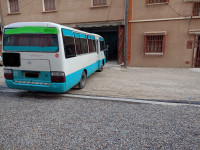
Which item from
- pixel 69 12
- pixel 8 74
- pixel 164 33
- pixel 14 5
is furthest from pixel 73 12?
Result: pixel 8 74

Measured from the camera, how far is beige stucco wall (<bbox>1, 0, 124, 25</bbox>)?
38.2 feet

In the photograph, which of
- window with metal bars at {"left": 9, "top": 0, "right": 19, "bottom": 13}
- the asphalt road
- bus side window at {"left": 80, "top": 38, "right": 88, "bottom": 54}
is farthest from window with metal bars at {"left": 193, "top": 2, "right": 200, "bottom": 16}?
window with metal bars at {"left": 9, "top": 0, "right": 19, "bottom": 13}

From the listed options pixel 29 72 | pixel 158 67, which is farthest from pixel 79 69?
pixel 158 67

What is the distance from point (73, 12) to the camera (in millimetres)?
12500

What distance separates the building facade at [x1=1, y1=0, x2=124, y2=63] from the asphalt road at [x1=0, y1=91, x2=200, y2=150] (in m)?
8.93

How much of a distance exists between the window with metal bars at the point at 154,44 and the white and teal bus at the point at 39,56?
25.8 feet

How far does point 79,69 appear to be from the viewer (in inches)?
220

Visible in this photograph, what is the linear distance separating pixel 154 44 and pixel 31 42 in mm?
9249

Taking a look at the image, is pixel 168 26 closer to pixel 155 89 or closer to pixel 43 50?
pixel 155 89

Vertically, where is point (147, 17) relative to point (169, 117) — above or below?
above

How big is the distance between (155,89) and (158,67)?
5968 mm

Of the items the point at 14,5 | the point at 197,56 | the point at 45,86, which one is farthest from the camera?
the point at 14,5

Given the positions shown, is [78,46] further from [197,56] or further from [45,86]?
[197,56]

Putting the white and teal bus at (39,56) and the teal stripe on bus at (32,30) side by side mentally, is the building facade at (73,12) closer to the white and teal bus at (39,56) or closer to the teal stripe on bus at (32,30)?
the white and teal bus at (39,56)
